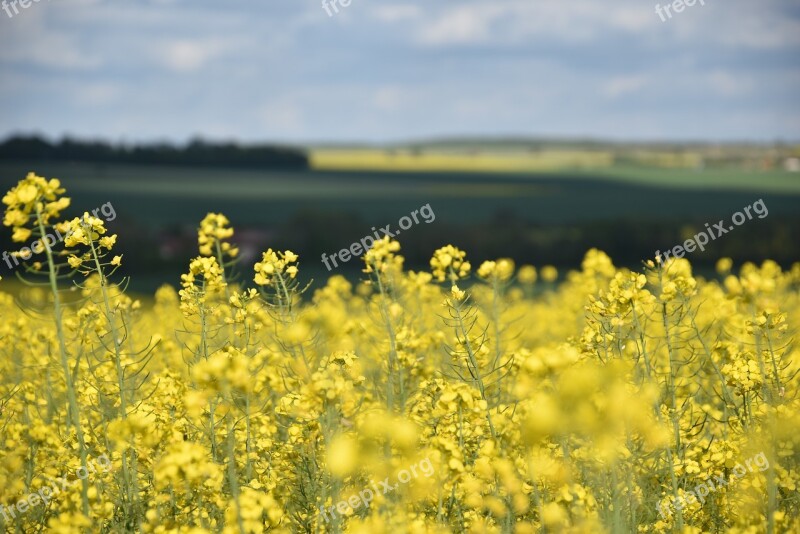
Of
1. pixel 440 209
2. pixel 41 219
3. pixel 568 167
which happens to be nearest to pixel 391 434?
pixel 41 219

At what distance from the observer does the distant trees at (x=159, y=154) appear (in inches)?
1693

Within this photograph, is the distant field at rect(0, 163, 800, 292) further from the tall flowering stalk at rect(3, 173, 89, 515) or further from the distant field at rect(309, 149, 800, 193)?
the tall flowering stalk at rect(3, 173, 89, 515)

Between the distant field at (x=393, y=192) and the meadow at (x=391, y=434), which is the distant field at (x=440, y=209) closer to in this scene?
the distant field at (x=393, y=192)

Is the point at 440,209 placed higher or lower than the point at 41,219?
higher

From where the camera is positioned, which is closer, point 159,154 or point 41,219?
point 41,219

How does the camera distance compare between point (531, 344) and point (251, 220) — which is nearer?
point (531, 344)

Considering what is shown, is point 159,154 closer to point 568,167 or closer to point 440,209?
point 440,209

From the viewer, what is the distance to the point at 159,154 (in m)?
46.9

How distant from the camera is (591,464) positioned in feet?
14.4

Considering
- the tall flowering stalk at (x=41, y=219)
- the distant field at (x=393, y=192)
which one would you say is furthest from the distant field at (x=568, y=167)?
the tall flowering stalk at (x=41, y=219)

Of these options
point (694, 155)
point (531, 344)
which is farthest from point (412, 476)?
point (694, 155)

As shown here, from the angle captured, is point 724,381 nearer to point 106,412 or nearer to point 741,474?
point 741,474

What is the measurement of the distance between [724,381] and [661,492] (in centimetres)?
98

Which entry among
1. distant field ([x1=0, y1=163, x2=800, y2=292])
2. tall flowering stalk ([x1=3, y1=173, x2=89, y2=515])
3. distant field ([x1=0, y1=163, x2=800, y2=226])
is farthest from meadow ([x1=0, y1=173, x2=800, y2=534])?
distant field ([x1=0, y1=163, x2=800, y2=226])
